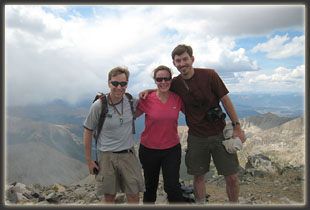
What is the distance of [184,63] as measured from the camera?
482 centimetres

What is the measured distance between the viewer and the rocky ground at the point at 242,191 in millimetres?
7238

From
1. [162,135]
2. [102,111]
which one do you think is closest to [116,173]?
[162,135]

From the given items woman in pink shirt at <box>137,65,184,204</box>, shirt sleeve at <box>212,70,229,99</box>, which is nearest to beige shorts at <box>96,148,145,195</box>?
woman in pink shirt at <box>137,65,184,204</box>

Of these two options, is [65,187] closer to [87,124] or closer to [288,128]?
[87,124]

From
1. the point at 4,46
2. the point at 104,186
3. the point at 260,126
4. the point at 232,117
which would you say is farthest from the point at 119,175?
the point at 260,126

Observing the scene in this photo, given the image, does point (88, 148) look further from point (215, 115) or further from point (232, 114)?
point (232, 114)

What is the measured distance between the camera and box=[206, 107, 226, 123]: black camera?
16.0 feet

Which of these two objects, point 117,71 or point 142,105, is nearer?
point 117,71

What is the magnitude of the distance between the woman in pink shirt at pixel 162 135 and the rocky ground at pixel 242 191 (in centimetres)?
184

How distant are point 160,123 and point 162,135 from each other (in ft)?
0.89

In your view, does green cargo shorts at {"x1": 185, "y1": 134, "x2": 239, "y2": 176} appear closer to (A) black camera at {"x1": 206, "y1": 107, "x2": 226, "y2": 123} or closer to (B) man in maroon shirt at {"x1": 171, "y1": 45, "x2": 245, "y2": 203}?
(B) man in maroon shirt at {"x1": 171, "y1": 45, "x2": 245, "y2": 203}

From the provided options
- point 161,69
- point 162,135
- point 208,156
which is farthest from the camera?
point 208,156

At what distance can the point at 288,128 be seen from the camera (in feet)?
127

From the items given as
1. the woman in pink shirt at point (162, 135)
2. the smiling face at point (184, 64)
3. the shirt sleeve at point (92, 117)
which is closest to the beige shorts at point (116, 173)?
the woman in pink shirt at point (162, 135)
